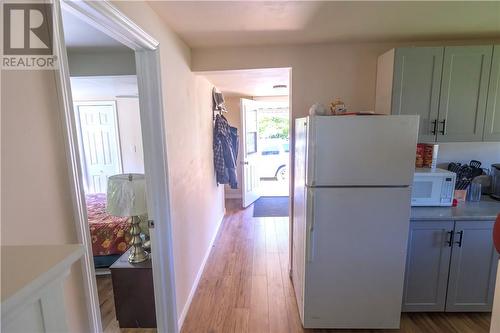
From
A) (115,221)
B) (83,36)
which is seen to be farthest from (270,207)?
(83,36)

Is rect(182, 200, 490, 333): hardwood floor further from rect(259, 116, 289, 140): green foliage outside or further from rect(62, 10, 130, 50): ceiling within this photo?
rect(259, 116, 289, 140): green foliage outside

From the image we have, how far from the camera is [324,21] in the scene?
1.76m

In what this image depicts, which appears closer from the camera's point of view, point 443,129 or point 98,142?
point 443,129

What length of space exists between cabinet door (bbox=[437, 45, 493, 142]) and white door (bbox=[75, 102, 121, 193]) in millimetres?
4412

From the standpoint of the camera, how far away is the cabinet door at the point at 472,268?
1.90 m

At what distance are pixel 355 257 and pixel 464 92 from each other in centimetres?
158

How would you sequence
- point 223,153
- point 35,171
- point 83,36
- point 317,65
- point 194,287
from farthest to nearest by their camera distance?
point 223,153 → point 194,287 → point 317,65 → point 83,36 → point 35,171

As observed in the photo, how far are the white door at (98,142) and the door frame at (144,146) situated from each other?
3.10m

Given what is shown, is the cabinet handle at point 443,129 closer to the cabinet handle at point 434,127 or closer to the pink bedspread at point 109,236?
the cabinet handle at point 434,127

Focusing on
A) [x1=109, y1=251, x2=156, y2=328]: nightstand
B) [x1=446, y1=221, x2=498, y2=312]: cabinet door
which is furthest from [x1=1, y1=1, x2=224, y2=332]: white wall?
[x1=446, y1=221, x2=498, y2=312]: cabinet door

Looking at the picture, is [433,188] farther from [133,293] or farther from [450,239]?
[133,293]

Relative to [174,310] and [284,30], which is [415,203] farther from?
[174,310]

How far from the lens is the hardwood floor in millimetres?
1987

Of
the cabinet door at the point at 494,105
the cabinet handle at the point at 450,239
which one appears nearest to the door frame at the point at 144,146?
the cabinet handle at the point at 450,239
